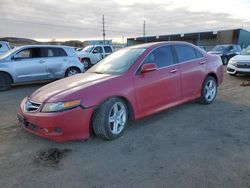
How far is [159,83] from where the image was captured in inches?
191

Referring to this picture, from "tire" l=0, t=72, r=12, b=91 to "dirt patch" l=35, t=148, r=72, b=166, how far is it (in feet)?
20.2

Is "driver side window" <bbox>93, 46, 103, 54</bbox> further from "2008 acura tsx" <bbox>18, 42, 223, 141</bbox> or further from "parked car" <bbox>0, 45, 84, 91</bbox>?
"2008 acura tsx" <bbox>18, 42, 223, 141</bbox>

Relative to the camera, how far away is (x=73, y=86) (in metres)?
4.20

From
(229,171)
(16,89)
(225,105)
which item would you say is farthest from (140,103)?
A: (16,89)

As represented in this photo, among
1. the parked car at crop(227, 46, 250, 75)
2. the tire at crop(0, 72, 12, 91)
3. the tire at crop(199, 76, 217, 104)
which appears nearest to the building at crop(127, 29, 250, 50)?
the parked car at crop(227, 46, 250, 75)

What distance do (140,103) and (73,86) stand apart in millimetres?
1215

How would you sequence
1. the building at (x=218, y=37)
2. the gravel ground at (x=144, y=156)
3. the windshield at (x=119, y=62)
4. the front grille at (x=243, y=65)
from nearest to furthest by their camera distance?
the gravel ground at (x=144, y=156)
the windshield at (x=119, y=62)
the front grille at (x=243, y=65)
the building at (x=218, y=37)

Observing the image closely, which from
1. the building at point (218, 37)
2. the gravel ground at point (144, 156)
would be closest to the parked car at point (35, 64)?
the gravel ground at point (144, 156)

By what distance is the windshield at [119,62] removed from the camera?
184 inches

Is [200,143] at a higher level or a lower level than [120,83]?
lower

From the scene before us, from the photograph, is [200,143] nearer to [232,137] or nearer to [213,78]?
[232,137]

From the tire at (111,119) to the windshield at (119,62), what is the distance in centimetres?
67

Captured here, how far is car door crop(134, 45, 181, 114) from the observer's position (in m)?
4.54

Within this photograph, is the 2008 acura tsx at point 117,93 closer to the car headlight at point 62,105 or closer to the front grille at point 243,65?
the car headlight at point 62,105
